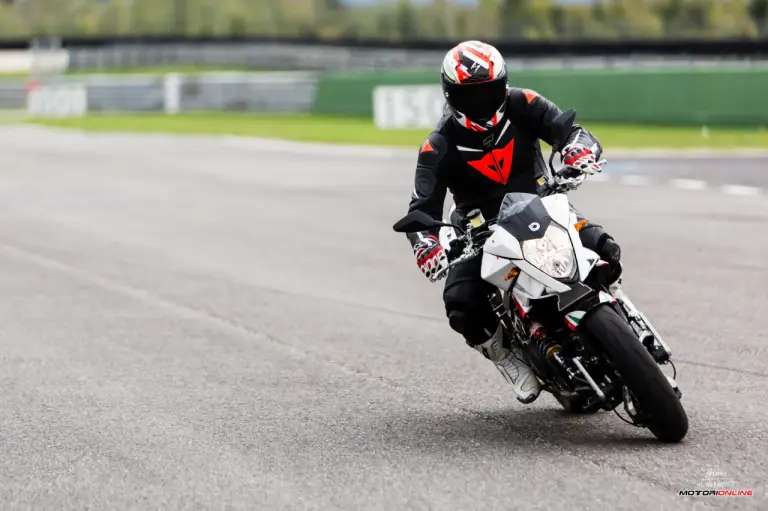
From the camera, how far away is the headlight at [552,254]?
575 centimetres

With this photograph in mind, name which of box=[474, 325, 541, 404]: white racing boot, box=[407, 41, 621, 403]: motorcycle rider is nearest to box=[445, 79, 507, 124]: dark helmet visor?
box=[407, 41, 621, 403]: motorcycle rider

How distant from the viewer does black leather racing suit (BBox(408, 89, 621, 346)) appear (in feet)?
21.0

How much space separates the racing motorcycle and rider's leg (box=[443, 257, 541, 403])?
0.15 metres

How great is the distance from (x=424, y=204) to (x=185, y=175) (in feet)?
56.1

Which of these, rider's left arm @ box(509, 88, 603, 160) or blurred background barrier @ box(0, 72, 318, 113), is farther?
blurred background barrier @ box(0, 72, 318, 113)

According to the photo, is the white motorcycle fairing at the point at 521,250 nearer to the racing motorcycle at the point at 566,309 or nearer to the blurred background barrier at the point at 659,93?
the racing motorcycle at the point at 566,309

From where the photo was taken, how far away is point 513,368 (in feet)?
21.5

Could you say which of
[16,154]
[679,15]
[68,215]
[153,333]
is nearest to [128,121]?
[16,154]

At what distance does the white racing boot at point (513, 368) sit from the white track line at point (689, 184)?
1282 centimetres

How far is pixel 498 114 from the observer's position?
6.49 m

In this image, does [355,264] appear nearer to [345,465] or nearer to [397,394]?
[397,394]

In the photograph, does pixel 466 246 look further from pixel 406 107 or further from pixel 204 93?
pixel 204 93

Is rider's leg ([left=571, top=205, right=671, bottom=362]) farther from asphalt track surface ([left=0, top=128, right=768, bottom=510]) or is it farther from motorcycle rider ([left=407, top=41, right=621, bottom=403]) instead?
asphalt track surface ([left=0, top=128, right=768, bottom=510])

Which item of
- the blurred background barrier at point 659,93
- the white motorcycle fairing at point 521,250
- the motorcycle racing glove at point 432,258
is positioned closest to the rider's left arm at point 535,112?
the white motorcycle fairing at point 521,250
